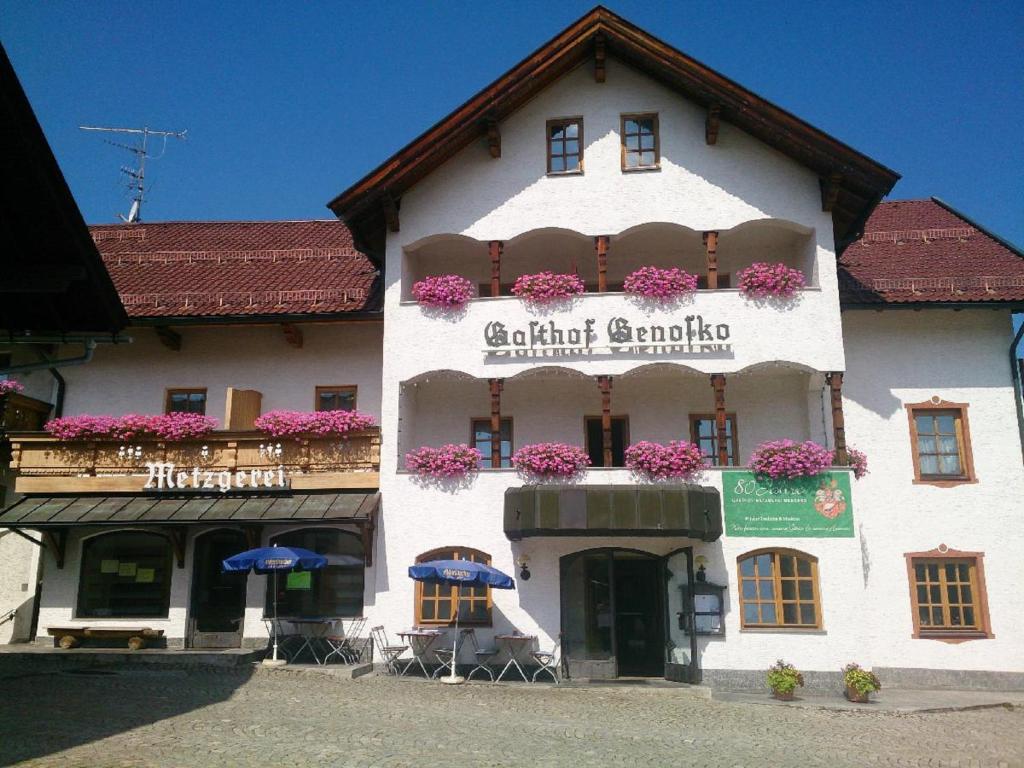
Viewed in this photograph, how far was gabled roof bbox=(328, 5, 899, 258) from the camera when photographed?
1800 centimetres

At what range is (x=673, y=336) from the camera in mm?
17875

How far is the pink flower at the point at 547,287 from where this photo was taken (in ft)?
59.5

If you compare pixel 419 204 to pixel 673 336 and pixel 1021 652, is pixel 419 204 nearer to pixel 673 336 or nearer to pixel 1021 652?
pixel 673 336

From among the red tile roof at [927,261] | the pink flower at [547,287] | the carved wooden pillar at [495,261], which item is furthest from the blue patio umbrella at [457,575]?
the red tile roof at [927,261]

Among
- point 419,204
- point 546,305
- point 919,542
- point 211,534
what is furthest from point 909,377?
point 211,534

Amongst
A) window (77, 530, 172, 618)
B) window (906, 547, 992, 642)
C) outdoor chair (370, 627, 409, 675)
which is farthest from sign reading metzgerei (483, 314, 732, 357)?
window (77, 530, 172, 618)

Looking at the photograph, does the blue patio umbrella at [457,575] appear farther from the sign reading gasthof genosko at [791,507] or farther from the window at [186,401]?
the window at [186,401]

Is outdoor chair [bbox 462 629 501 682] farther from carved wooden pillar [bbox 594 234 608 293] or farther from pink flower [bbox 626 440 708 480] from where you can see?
carved wooden pillar [bbox 594 234 608 293]

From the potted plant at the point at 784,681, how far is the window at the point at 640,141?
9.98 meters

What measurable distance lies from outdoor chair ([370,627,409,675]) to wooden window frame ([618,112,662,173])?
33.4ft

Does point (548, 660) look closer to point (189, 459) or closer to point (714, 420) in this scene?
point (714, 420)

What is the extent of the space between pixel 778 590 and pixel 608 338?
5583 mm

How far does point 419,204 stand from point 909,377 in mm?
10693

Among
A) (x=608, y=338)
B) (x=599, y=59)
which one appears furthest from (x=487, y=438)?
(x=599, y=59)
